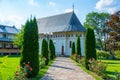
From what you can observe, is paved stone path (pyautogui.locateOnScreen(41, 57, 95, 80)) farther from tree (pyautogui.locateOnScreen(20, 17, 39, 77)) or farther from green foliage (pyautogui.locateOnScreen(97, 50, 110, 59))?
green foliage (pyautogui.locateOnScreen(97, 50, 110, 59))

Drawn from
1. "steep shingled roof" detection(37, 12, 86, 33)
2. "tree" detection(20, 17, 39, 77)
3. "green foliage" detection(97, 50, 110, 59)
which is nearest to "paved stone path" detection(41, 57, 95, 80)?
"tree" detection(20, 17, 39, 77)

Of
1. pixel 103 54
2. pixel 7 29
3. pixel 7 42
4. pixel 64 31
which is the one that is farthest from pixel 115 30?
pixel 7 29

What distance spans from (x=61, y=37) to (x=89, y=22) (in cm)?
1604

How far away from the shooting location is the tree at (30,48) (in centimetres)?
1208

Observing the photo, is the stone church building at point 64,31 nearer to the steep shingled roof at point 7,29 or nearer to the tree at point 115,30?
the steep shingled roof at point 7,29

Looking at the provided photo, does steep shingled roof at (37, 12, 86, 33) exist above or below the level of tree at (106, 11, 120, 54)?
above

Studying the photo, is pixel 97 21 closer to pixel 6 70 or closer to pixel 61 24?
pixel 61 24

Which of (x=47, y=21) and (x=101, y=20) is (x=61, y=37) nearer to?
A: (x=47, y=21)

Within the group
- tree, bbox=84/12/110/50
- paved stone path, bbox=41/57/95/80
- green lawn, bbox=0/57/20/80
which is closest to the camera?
green lawn, bbox=0/57/20/80

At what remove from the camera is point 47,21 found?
56.6 m

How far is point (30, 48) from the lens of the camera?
1230 centimetres

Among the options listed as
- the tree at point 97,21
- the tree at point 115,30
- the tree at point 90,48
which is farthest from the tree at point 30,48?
the tree at point 97,21

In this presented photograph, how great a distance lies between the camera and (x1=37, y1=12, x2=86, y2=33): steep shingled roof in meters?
47.4

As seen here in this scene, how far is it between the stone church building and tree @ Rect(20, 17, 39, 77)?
33.6 m
